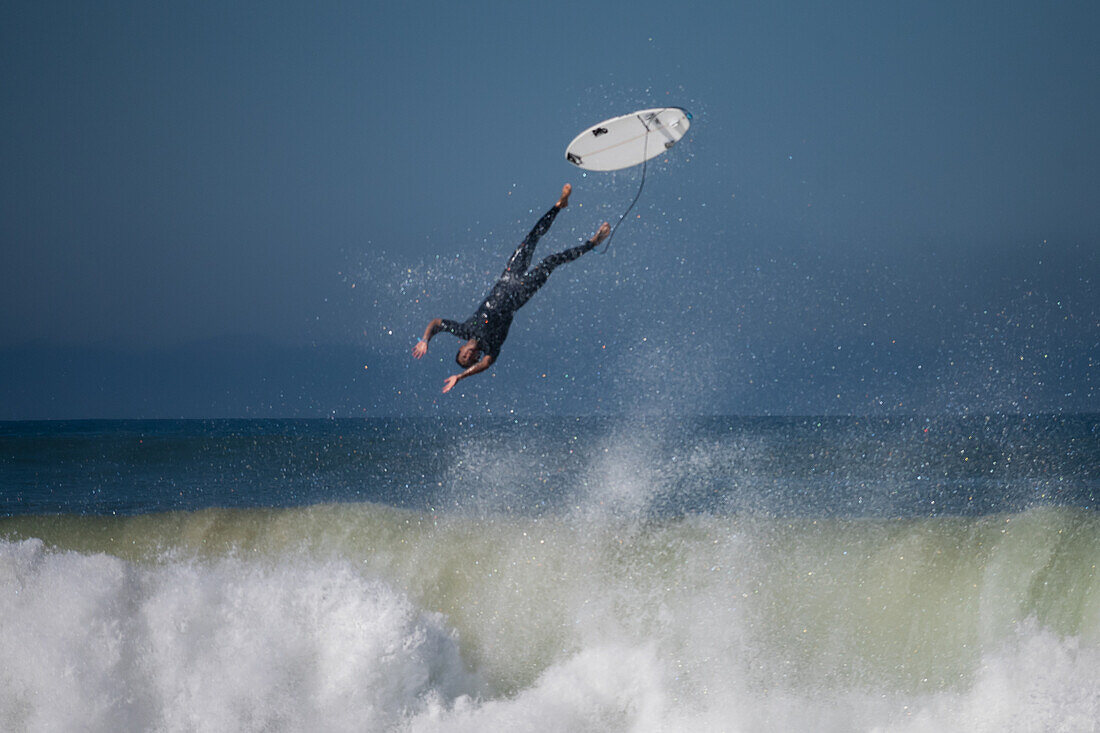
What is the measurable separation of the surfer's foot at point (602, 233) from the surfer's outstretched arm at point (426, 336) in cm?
145

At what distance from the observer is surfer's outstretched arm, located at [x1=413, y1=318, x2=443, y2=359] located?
550cm

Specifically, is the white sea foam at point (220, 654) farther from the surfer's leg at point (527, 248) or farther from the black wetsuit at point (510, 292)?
the surfer's leg at point (527, 248)

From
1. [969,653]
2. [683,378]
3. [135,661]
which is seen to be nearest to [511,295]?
[135,661]

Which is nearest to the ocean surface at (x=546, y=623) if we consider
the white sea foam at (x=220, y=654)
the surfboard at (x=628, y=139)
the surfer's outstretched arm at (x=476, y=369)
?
the white sea foam at (x=220, y=654)

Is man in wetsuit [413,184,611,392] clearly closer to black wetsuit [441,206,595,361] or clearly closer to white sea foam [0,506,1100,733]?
black wetsuit [441,206,595,361]

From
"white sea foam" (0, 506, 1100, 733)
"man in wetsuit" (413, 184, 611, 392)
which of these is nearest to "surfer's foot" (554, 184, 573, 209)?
"man in wetsuit" (413, 184, 611, 392)

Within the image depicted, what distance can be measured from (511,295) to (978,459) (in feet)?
67.2

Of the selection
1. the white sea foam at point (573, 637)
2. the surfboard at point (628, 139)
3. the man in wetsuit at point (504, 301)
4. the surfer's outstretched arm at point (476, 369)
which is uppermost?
the surfboard at point (628, 139)

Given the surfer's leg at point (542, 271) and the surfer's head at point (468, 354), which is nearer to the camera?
the surfer's head at point (468, 354)

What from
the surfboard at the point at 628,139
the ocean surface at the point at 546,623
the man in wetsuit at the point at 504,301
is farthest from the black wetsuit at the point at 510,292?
the ocean surface at the point at 546,623

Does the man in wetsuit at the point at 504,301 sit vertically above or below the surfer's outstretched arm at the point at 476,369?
above

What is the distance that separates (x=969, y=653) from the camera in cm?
632

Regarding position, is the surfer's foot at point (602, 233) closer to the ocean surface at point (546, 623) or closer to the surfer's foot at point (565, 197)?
the surfer's foot at point (565, 197)

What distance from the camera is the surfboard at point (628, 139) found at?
19.8ft
